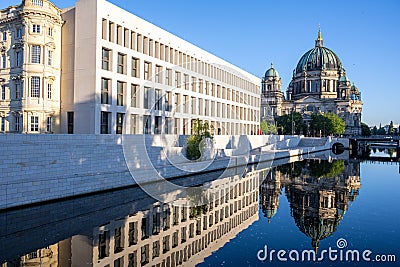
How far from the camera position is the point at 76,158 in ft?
61.3

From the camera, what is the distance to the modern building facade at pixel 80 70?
30766 mm

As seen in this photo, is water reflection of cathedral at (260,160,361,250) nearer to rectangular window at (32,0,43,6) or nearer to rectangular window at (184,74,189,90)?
rectangular window at (184,74,189,90)

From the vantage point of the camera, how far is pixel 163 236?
1264 cm

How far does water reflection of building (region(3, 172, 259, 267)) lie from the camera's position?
10211 millimetres

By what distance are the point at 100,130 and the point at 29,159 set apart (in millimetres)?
15835

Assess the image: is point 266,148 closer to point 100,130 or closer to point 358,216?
point 100,130

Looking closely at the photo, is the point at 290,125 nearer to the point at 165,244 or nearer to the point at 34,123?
the point at 34,123

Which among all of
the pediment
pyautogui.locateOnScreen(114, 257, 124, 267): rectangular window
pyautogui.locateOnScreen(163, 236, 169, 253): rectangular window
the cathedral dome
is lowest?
pyautogui.locateOnScreen(163, 236, 169, 253): rectangular window

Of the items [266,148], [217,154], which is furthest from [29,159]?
[266,148]

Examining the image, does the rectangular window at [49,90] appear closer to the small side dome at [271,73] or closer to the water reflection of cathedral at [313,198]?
the water reflection of cathedral at [313,198]

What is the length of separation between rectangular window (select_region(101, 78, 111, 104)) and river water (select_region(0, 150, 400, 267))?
48.2 feet

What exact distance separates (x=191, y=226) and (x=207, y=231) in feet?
2.70

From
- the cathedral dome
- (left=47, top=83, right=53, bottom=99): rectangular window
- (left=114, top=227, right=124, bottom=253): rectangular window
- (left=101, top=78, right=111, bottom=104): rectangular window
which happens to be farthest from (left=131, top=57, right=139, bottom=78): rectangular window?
the cathedral dome

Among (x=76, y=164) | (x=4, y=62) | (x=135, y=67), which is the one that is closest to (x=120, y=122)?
(x=135, y=67)
